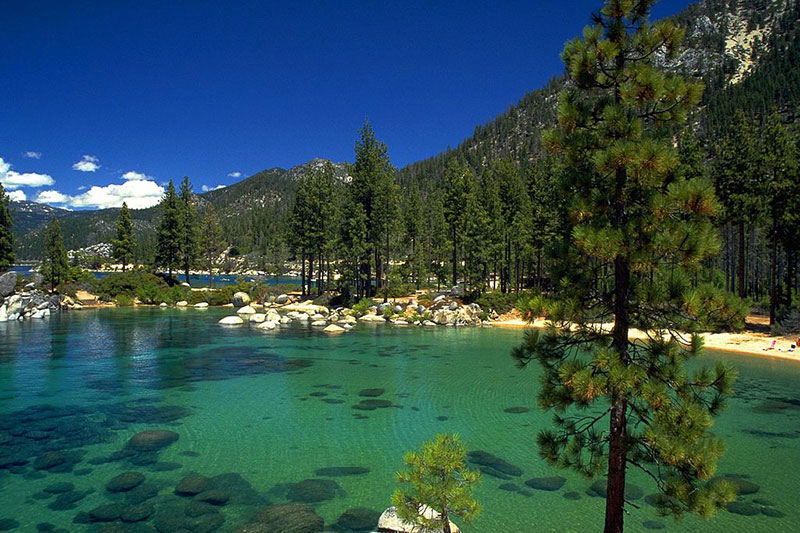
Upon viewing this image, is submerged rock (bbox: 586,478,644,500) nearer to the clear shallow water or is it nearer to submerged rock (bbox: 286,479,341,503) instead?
the clear shallow water

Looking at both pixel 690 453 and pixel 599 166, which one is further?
pixel 599 166

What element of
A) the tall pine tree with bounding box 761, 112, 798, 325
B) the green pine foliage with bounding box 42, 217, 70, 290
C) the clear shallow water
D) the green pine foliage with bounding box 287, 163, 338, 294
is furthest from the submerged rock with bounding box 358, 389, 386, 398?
the green pine foliage with bounding box 42, 217, 70, 290

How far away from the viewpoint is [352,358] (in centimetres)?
2794

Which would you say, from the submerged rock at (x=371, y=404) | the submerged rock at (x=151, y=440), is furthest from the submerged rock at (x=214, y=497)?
the submerged rock at (x=371, y=404)

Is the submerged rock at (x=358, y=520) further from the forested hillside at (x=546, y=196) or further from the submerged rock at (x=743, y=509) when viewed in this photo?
the submerged rock at (x=743, y=509)

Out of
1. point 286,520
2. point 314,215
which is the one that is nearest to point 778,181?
point 286,520

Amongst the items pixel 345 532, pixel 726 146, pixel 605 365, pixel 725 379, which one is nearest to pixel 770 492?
pixel 725 379

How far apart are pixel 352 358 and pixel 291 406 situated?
9.98 metres

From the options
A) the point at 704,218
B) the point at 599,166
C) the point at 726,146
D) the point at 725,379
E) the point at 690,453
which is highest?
the point at 726,146

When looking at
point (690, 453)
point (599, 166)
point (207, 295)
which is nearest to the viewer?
point (690, 453)

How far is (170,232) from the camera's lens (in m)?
70.0

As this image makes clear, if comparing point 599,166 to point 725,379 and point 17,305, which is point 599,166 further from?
point 17,305

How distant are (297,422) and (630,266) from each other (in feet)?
44.7

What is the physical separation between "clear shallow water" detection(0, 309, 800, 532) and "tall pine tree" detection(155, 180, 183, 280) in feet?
133
